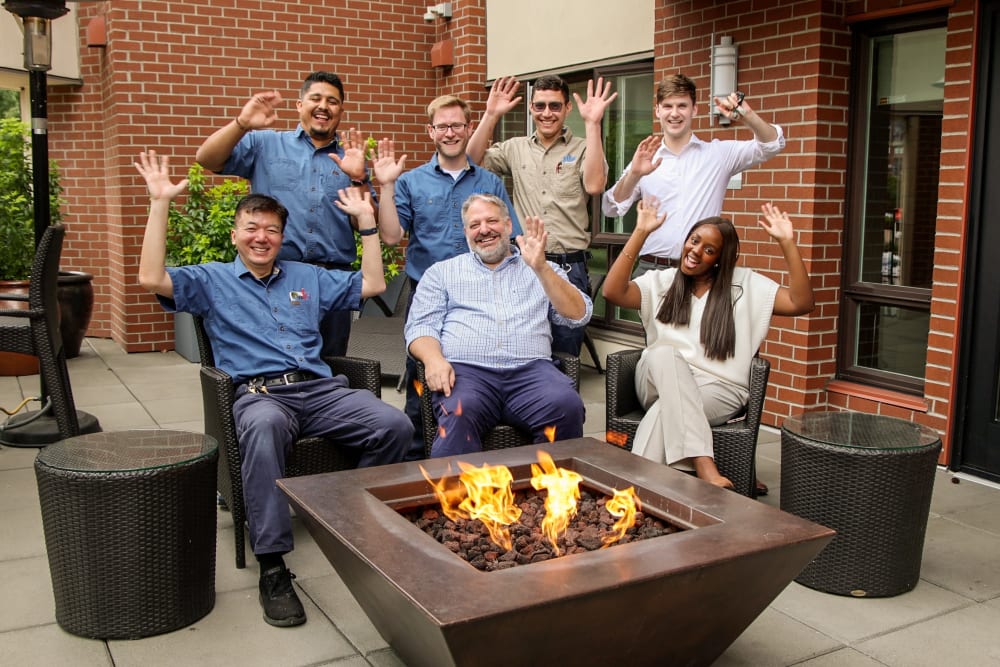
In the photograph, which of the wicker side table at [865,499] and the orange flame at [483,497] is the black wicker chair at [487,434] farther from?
the wicker side table at [865,499]

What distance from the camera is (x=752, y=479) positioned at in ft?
12.4

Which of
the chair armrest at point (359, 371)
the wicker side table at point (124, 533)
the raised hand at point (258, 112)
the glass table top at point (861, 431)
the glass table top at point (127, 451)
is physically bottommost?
the wicker side table at point (124, 533)

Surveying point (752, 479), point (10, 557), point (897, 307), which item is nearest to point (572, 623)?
point (752, 479)

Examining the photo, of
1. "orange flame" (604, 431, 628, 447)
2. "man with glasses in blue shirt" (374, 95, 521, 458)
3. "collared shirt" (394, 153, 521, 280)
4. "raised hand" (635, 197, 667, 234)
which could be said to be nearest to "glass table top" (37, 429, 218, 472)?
"man with glasses in blue shirt" (374, 95, 521, 458)

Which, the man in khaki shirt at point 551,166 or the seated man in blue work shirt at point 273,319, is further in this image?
the man in khaki shirt at point 551,166

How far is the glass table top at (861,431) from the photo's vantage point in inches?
123

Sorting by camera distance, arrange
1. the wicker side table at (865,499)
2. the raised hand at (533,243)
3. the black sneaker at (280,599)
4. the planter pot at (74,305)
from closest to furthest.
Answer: the black sneaker at (280,599), the wicker side table at (865,499), the raised hand at (533,243), the planter pot at (74,305)

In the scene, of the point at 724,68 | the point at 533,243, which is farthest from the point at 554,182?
the point at 533,243

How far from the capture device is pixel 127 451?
295 cm

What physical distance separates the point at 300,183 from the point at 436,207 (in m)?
0.64

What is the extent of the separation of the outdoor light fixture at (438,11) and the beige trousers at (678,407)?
5331 millimetres

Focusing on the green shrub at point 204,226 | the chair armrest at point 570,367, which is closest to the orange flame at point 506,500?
the chair armrest at point 570,367

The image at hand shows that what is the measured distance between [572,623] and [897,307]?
3.49 meters

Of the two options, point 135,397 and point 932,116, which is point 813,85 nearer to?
point 932,116
